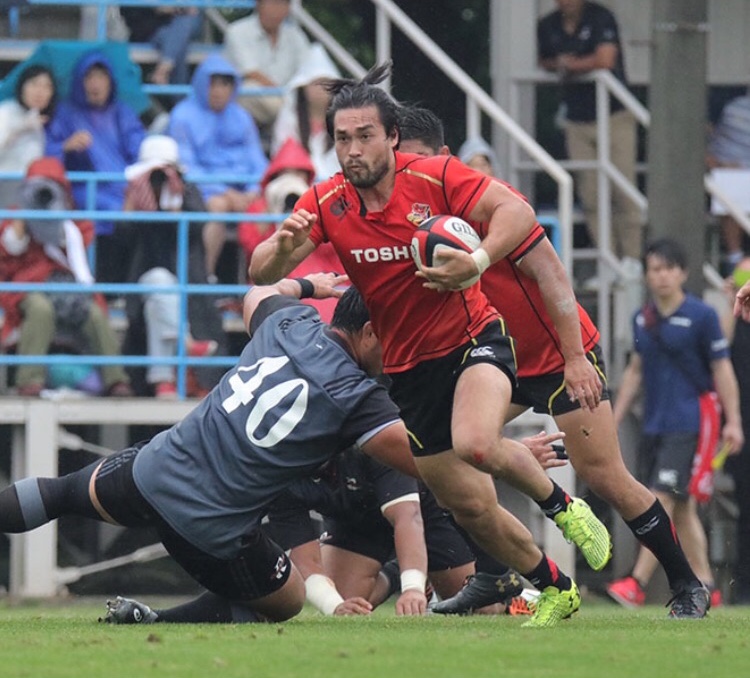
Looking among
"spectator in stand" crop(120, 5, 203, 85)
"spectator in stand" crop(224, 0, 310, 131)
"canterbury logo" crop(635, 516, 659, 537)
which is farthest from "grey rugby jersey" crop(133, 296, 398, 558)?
"spectator in stand" crop(120, 5, 203, 85)

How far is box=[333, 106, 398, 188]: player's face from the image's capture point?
7.63 m

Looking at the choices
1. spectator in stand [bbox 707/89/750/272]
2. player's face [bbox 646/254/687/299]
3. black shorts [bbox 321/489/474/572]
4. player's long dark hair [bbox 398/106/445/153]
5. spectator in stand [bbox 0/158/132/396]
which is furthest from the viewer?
spectator in stand [bbox 707/89/750/272]

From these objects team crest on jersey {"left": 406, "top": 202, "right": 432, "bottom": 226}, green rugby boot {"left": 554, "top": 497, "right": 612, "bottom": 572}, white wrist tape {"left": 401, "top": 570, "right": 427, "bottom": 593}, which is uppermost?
team crest on jersey {"left": 406, "top": 202, "right": 432, "bottom": 226}

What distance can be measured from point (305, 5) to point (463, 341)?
39.1ft

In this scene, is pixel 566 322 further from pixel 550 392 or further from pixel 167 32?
pixel 167 32

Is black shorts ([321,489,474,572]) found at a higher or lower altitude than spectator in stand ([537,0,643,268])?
lower

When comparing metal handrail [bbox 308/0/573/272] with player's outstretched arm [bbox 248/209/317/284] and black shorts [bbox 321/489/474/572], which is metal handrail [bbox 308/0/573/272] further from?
player's outstretched arm [bbox 248/209/317/284]

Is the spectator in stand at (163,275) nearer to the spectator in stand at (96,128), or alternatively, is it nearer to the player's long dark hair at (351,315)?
the spectator in stand at (96,128)

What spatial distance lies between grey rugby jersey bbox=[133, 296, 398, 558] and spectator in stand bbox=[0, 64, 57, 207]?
6552mm

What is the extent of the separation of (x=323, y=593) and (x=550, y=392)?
1.66 metres

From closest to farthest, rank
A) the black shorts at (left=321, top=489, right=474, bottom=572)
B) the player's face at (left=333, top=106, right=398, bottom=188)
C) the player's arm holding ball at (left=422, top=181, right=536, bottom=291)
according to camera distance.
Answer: the player's arm holding ball at (left=422, top=181, right=536, bottom=291) < the player's face at (left=333, top=106, right=398, bottom=188) < the black shorts at (left=321, top=489, right=474, bottom=572)

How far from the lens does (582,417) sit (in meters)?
8.16

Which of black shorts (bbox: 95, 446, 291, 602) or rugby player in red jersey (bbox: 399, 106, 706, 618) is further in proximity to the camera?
rugby player in red jersey (bbox: 399, 106, 706, 618)

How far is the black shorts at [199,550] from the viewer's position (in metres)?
7.69
